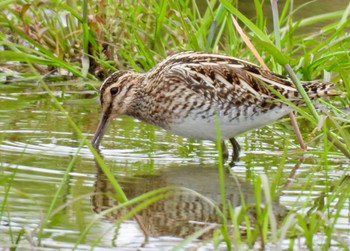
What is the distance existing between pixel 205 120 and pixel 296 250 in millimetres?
2059

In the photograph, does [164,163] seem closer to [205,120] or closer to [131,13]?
[205,120]

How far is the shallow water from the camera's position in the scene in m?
4.60

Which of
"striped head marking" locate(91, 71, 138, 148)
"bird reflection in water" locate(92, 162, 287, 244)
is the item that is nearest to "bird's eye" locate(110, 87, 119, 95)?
"striped head marking" locate(91, 71, 138, 148)

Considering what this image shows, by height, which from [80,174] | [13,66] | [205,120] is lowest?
[80,174]

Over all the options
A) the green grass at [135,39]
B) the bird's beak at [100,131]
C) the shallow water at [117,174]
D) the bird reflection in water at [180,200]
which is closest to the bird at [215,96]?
the bird's beak at [100,131]

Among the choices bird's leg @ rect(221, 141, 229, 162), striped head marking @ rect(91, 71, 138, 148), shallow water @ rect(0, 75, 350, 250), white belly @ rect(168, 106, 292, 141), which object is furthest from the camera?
striped head marking @ rect(91, 71, 138, 148)

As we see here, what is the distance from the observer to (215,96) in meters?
6.33

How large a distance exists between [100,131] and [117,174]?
837 mm

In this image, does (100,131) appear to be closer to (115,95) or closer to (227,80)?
(115,95)

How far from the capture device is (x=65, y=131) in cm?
679

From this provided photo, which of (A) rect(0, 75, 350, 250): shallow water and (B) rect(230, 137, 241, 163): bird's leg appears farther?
(B) rect(230, 137, 241, 163): bird's leg

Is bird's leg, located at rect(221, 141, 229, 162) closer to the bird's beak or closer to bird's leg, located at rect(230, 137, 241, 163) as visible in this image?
bird's leg, located at rect(230, 137, 241, 163)

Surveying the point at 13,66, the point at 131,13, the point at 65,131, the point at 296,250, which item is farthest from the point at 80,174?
the point at 13,66

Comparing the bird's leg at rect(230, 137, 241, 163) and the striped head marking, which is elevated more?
the striped head marking
